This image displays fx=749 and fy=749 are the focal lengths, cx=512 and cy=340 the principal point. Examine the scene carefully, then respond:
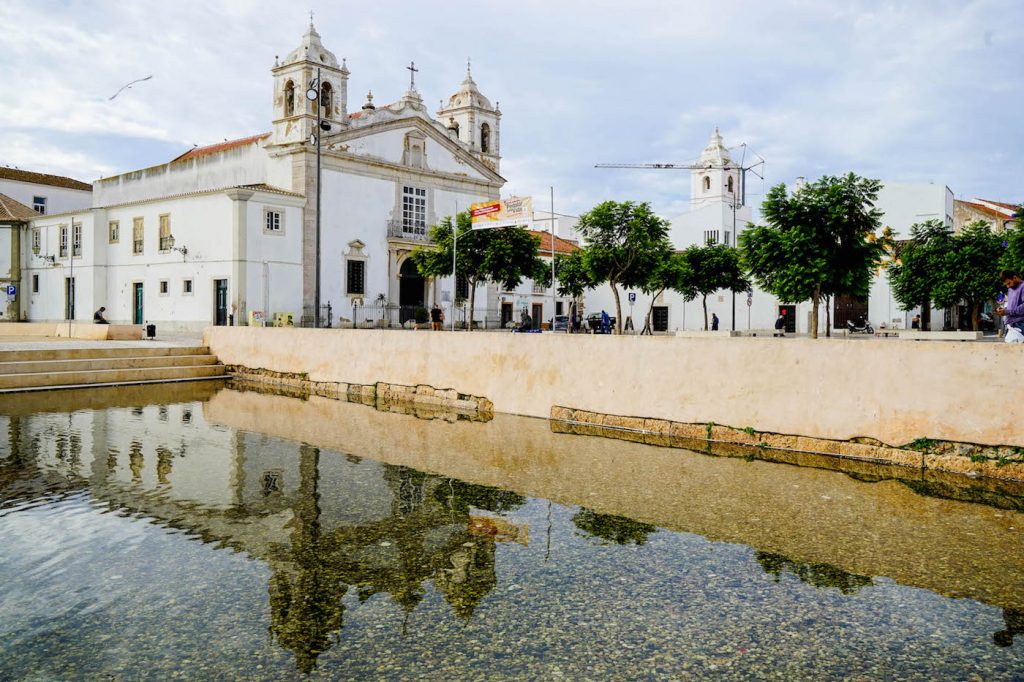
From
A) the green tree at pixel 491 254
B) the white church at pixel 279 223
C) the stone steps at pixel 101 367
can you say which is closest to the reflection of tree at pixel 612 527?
the stone steps at pixel 101 367

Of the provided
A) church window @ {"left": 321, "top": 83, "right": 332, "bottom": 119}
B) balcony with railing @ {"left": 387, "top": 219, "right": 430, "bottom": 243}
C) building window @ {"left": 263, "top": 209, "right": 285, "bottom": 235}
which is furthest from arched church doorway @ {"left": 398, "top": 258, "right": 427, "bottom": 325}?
Result: church window @ {"left": 321, "top": 83, "right": 332, "bottom": 119}

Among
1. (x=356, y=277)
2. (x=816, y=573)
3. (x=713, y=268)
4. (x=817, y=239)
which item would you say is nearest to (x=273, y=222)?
(x=356, y=277)

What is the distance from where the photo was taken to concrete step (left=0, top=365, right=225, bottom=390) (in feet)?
46.4

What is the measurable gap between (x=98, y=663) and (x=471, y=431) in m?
6.88

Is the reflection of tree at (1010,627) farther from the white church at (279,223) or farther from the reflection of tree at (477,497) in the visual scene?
the white church at (279,223)

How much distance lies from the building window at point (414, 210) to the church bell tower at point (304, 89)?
4564 mm

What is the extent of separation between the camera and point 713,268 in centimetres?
3691

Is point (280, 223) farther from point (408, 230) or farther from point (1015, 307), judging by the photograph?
point (1015, 307)

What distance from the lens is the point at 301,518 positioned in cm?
563

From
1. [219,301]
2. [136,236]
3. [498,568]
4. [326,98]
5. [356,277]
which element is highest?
[326,98]

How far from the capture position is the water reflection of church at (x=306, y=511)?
412cm

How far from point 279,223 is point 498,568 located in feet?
96.8

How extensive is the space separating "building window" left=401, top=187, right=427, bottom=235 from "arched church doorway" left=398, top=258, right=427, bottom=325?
1.63 metres

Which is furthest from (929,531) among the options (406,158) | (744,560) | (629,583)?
(406,158)
